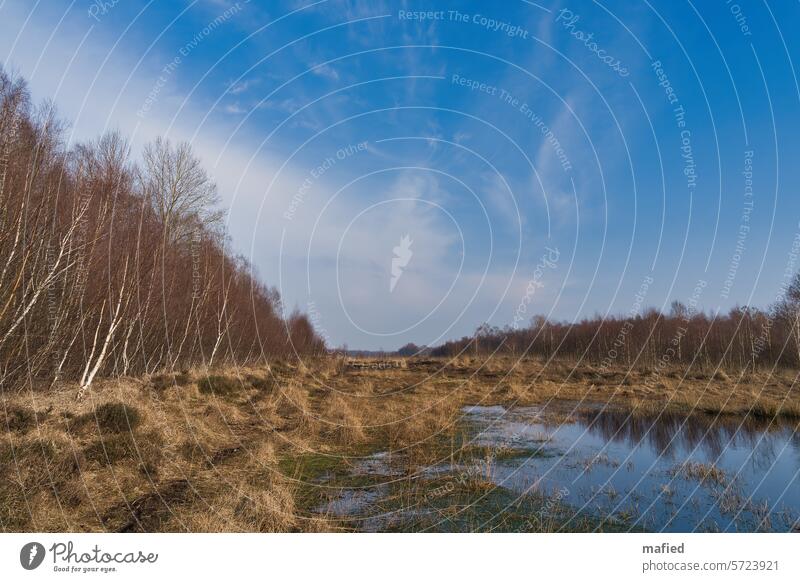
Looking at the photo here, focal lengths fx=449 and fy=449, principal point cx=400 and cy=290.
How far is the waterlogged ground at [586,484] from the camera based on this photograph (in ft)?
26.5

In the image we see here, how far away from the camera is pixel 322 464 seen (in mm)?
11836

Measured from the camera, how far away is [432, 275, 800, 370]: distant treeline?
1351 inches

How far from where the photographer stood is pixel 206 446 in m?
12.4

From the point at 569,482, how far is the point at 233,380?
2075 centimetres

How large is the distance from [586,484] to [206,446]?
9836 mm
